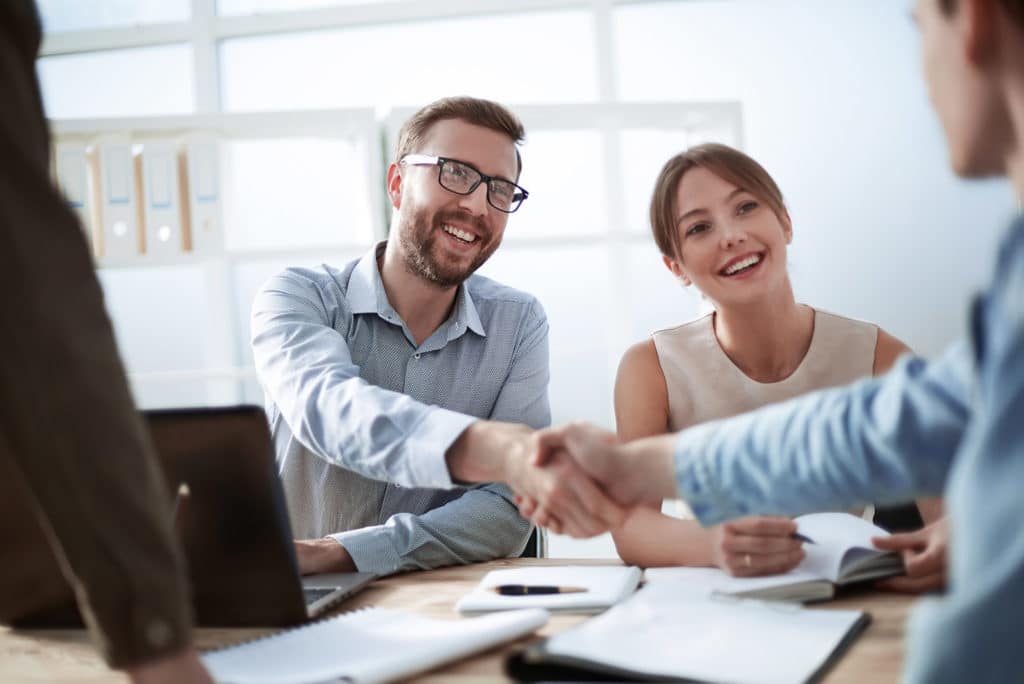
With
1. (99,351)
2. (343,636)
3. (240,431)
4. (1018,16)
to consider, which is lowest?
(343,636)

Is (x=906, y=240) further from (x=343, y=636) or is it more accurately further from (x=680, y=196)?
(x=343, y=636)

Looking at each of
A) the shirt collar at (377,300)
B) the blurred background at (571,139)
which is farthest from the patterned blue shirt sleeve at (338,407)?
the blurred background at (571,139)

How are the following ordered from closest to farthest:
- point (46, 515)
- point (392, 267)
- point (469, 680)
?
point (46, 515), point (469, 680), point (392, 267)

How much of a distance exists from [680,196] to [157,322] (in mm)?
3145

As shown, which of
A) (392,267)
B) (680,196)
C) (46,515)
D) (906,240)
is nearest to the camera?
(46,515)

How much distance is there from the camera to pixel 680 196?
201cm

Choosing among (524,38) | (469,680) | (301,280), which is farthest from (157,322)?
(469,680)

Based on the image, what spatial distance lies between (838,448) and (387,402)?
844 mm

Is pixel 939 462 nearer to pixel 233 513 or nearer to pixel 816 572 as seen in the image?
pixel 816 572

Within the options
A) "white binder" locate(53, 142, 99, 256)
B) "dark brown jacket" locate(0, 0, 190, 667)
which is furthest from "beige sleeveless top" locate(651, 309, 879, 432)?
"white binder" locate(53, 142, 99, 256)

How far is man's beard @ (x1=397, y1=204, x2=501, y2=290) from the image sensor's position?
2217mm

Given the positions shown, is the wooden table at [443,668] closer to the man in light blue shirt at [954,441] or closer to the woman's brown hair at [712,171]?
the man in light blue shirt at [954,441]

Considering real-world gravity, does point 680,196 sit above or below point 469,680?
above

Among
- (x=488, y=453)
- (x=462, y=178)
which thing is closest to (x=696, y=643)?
(x=488, y=453)
